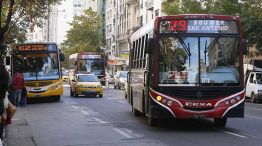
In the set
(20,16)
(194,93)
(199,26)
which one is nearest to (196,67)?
(194,93)

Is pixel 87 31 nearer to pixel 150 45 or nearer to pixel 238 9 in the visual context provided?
pixel 238 9

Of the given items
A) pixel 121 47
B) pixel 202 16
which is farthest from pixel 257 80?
pixel 121 47

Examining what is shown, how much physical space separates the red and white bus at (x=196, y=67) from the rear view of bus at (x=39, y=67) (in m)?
15.2

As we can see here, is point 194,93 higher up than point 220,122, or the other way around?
point 194,93

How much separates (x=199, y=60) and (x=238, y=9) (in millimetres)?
26135

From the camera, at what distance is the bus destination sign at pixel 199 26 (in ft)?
49.9

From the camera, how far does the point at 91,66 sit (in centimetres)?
5191

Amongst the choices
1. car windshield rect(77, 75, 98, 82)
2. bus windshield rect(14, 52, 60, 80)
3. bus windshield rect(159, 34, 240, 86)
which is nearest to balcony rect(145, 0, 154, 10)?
car windshield rect(77, 75, 98, 82)

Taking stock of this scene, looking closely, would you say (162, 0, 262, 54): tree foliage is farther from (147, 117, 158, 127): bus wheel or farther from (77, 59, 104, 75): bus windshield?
(147, 117, 158, 127): bus wheel

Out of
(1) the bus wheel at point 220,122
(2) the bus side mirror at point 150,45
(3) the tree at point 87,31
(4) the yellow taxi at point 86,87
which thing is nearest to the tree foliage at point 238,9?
(4) the yellow taxi at point 86,87

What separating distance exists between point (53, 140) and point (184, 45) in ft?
13.8

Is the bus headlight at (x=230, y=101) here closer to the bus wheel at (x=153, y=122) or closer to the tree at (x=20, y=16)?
the bus wheel at (x=153, y=122)

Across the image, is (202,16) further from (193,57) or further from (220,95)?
(220,95)

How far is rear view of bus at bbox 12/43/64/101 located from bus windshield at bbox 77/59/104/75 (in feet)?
67.4
